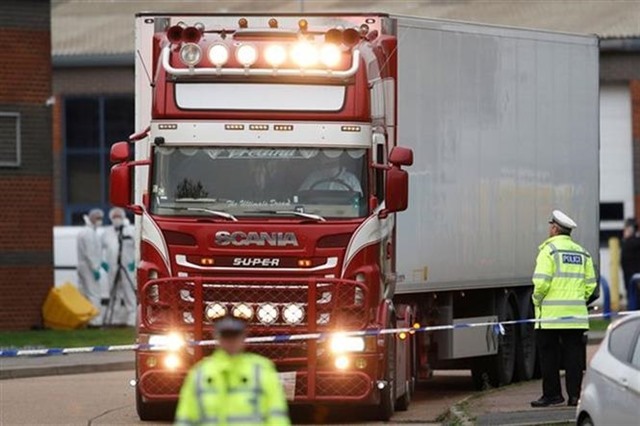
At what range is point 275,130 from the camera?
1875 centimetres

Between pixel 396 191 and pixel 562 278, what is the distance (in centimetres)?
180

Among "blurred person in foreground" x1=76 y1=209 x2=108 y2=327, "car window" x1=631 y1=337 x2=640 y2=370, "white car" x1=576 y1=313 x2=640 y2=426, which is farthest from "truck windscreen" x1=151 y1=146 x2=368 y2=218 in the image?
"blurred person in foreground" x1=76 y1=209 x2=108 y2=327

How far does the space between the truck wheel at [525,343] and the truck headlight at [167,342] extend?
6.54 metres

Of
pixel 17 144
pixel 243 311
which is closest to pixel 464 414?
pixel 243 311

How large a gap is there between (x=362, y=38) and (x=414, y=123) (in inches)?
65.4

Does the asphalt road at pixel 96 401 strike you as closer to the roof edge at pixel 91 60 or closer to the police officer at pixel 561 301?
the police officer at pixel 561 301

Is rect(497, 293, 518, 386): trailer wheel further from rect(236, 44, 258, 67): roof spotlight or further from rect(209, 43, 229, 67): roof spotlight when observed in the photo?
rect(209, 43, 229, 67): roof spotlight

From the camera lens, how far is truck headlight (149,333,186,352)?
18.5 meters

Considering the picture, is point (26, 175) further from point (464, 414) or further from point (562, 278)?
point (464, 414)

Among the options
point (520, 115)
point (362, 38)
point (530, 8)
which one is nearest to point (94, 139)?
point (530, 8)

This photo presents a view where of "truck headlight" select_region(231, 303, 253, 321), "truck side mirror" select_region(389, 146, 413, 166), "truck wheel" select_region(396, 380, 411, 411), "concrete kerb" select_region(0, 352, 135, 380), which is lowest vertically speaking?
"concrete kerb" select_region(0, 352, 135, 380)

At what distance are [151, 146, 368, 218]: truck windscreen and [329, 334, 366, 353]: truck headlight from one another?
3.65 feet

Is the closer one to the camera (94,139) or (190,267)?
(190,267)

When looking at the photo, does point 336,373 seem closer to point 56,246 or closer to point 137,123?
point 137,123
